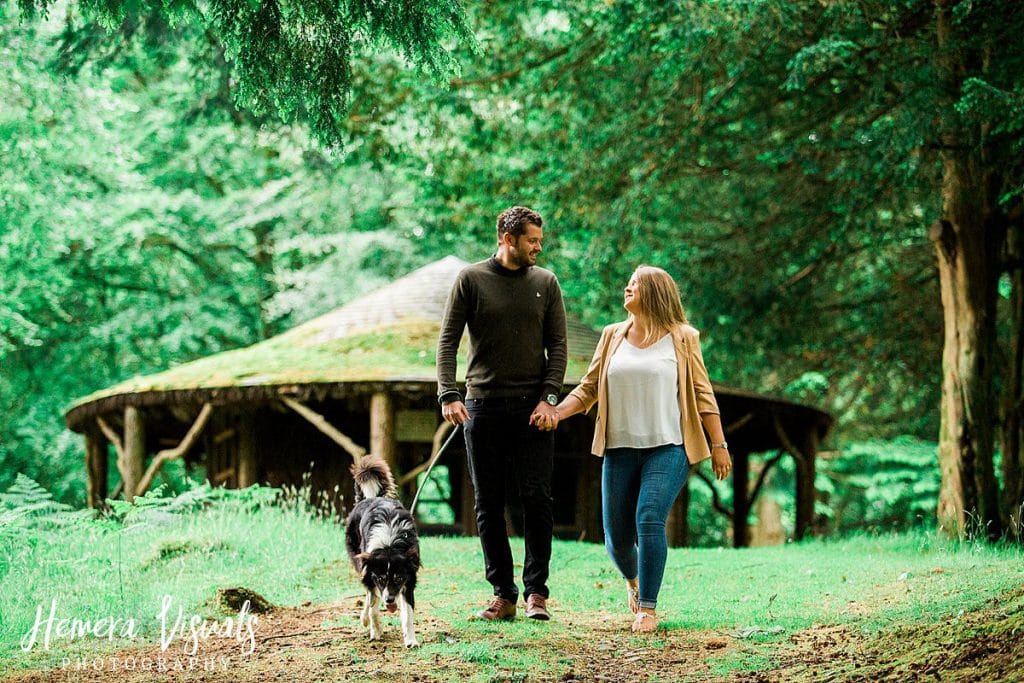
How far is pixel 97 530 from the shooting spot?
862 cm

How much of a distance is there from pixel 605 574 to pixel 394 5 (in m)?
5.00

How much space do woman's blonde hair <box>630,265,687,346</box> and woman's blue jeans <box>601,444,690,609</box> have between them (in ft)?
2.16

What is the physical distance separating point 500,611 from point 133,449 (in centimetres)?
966

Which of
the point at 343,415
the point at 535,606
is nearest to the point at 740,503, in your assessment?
the point at 343,415

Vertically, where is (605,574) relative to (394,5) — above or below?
below

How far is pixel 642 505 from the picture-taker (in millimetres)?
5578

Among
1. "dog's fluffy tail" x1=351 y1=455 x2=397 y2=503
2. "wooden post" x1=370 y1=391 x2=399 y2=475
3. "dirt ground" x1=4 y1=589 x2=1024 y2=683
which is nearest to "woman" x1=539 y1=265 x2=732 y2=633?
"dirt ground" x1=4 y1=589 x2=1024 y2=683

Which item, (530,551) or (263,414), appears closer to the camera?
(530,551)

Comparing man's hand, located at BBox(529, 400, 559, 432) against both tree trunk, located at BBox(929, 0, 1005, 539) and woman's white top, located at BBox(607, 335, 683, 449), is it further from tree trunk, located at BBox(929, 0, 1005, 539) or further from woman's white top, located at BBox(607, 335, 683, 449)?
tree trunk, located at BBox(929, 0, 1005, 539)

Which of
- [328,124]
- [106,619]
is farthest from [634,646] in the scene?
[328,124]

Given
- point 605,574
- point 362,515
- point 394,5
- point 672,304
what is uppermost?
point 394,5

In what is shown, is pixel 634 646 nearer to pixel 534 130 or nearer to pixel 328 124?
pixel 328 124

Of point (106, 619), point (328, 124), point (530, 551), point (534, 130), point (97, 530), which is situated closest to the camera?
point (530, 551)

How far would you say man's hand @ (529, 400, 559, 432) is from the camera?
5723 millimetres
